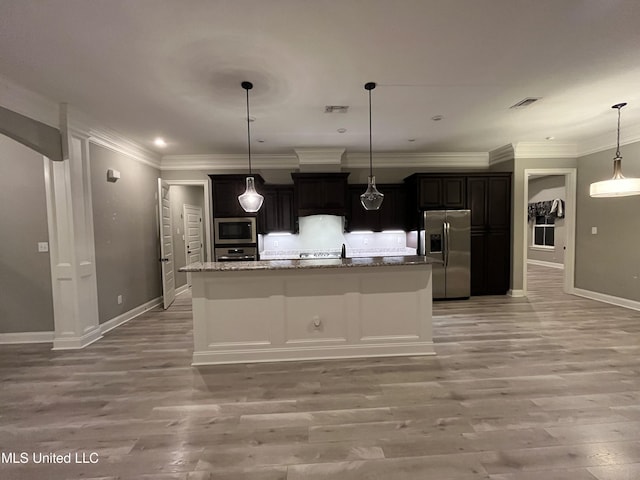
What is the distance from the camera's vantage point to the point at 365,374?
2.68 metres

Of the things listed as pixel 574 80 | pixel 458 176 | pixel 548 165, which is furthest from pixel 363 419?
pixel 548 165

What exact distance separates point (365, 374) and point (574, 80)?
363 cm

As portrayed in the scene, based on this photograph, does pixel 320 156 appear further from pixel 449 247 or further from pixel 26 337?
pixel 26 337

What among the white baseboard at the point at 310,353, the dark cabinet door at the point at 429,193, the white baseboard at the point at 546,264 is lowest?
the white baseboard at the point at 310,353

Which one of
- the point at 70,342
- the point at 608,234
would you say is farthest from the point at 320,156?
the point at 608,234

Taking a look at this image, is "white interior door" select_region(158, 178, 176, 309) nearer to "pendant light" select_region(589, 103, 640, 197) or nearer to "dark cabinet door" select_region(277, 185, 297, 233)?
"dark cabinet door" select_region(277, 185, 297, 233)

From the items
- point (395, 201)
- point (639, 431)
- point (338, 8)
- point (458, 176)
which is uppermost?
point (338, 8)

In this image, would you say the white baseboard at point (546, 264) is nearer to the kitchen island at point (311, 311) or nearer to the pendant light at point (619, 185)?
the pendant light at point (619, 185)

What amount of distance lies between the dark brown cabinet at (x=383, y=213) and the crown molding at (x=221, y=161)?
148 centimetres

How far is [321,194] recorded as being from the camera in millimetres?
5223

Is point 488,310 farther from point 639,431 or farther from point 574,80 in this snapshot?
point 574,80

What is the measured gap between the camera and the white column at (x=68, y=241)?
328 centimetres

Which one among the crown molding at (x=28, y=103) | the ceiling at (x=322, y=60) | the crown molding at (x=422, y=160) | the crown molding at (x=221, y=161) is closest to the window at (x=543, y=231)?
the crown molding at (x=422, y=160)

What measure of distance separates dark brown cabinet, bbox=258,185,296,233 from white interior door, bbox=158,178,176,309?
5.34 ft
